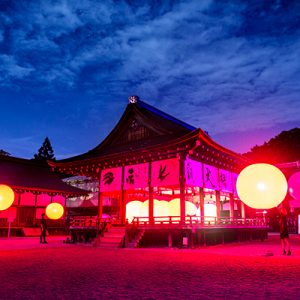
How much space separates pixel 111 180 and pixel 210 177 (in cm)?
701

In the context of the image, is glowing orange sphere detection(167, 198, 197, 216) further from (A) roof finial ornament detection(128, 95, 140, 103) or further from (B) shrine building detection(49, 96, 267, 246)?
(A) roof finial ornament detection(128, 95, 140, 103)

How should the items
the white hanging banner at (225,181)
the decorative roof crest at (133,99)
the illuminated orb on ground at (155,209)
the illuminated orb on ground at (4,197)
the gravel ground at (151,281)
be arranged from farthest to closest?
the decorative roof crest at (133,99) < the white hanging banner at (225,181) < the illuminated orb on ground at (155,209) < the illuminated orb on ground at (4,197) < the gravel ground at (151,281)

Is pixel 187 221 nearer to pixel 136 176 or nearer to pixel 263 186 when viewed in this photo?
pixel 136 176

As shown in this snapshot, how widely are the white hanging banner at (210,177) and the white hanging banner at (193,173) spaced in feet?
1.97

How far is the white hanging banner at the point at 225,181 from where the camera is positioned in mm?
A: 21281

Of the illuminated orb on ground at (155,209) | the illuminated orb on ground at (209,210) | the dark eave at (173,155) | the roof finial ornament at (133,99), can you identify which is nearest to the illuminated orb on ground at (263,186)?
the dark eave at (173,155)

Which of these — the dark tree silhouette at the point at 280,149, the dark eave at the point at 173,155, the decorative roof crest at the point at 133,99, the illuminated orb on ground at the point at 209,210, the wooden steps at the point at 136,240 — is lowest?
→ the wooden steps at the point at 136,240

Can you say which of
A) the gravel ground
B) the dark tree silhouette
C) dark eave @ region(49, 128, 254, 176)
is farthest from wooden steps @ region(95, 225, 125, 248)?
the dark tree silhouette

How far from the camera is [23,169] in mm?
32188

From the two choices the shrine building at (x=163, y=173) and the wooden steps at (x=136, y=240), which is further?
the shrine building at (x=163, y=173)

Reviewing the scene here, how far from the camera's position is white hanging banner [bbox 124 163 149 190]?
1919cm

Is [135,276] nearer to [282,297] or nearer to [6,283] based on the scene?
[6,283]

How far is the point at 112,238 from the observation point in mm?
17156

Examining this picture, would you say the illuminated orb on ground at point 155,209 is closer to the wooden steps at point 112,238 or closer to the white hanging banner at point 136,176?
the white hanging banner at point 136,176
